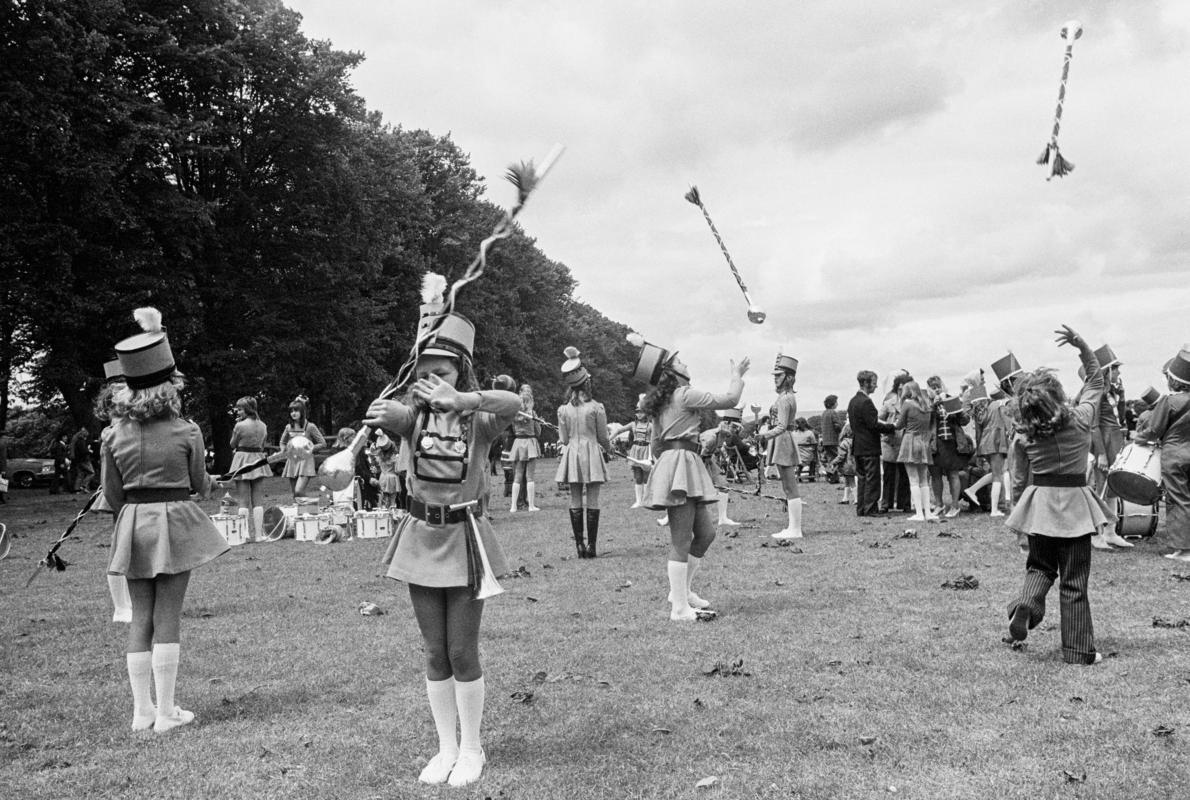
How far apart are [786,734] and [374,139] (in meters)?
35.1

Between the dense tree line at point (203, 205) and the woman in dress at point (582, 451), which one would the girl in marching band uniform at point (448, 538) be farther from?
the dense tree line at point (203, 205)

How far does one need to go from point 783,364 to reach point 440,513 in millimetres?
10010

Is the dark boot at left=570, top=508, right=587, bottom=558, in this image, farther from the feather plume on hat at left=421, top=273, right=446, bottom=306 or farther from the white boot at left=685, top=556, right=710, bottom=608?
the feather plume on hat at left=421, top=273, right=446, bottom=306

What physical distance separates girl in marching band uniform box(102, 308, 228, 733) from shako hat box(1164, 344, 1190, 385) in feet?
34.5

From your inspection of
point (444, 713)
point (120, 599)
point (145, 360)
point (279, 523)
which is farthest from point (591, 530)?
point (444, 713)

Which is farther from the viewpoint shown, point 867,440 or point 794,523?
point 867,440

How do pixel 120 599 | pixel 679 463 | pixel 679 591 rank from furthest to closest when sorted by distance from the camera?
1. pixel 120 599
2. pixel 679 463
3. pixel 679 591

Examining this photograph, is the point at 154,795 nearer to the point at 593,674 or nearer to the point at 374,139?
the point at 593,674

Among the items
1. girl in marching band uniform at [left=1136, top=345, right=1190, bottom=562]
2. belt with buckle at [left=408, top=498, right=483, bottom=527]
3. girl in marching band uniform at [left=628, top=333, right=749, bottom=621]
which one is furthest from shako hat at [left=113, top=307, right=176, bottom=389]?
girl in marching band uniform at [left=1136, top=345, right=1190, bottom=562]

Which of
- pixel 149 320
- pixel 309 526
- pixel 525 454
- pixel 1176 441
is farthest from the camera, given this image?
pixel 525 454

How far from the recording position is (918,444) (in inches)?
623

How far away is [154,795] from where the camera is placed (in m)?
4.93

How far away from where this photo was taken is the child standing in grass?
22.1 feet

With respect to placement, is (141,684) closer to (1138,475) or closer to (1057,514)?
(1057,514)
